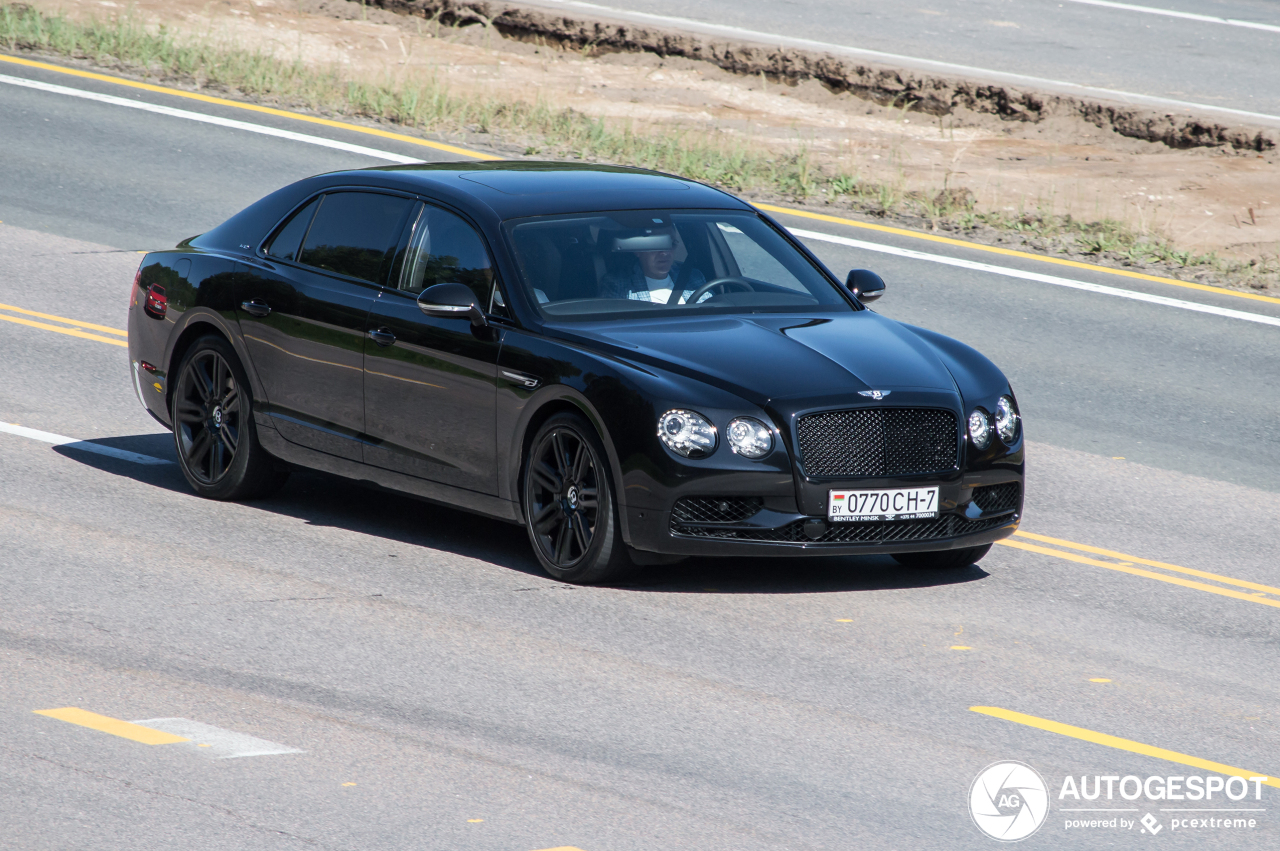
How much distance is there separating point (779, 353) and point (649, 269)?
36.7 inches

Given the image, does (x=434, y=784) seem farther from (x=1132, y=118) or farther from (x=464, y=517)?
(x=1132, y=118)

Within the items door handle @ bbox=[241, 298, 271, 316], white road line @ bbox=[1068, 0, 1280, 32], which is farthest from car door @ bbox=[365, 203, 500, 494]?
Answer: white road line @ bbox=[1068, 0, 1280, 32]

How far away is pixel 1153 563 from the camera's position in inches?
351

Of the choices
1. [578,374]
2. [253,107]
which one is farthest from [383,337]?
[253,107]

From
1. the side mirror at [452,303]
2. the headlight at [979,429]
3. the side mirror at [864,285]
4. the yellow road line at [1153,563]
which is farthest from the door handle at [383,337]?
the yellow road line at [1153,563]

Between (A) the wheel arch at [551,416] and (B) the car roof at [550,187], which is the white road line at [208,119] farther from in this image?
(A) the wheel arch at [551,416]

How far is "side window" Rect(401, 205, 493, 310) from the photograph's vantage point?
8.56 m

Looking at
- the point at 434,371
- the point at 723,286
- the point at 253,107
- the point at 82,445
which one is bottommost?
the point at 82,445

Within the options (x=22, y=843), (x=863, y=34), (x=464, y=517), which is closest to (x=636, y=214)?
(x=464, y=517)

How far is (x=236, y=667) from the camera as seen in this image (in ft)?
21.9

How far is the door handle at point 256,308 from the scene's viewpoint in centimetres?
924

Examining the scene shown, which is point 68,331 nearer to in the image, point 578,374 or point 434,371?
point 434,371

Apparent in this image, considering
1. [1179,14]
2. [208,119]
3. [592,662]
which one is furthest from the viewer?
[1179,14]

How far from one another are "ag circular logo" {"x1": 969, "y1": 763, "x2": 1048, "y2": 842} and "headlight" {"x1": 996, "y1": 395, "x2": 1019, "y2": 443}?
247 centimetres
